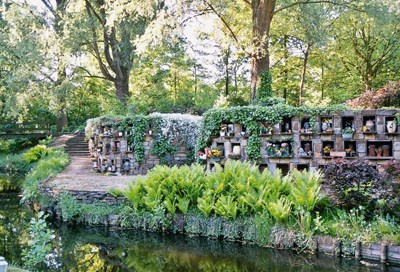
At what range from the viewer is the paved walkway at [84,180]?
33.8ft

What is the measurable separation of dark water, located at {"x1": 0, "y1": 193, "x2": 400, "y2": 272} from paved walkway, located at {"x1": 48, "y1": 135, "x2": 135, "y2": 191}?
5.70 feet

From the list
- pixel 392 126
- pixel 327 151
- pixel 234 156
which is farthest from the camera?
pixel 234 156

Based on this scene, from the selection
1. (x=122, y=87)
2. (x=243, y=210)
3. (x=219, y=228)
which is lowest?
(x=219, y=228)

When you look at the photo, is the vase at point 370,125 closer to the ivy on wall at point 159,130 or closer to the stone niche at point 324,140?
the stone niche at point 324,140

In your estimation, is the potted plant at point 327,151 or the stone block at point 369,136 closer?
the stone block at point 369,136

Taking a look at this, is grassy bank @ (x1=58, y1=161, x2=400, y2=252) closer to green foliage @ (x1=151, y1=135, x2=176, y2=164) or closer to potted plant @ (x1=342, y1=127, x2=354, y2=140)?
potted plant @ (x1=342, y1=127, x2=354, y2=140)

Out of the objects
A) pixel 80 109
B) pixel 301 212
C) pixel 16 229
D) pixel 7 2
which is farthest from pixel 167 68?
pixel 301 212

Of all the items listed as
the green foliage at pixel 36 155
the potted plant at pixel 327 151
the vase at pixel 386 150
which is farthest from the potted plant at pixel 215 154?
the green foliage at pixel 36 155

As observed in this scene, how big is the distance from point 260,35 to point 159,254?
9571mm

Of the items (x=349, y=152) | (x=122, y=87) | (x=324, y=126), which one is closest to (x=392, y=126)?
(x=349, y=152)

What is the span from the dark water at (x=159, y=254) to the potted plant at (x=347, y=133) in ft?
11.4

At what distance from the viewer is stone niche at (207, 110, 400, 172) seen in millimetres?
8852

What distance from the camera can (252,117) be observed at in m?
9.98

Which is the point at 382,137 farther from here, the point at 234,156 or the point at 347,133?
the point at 234,156
